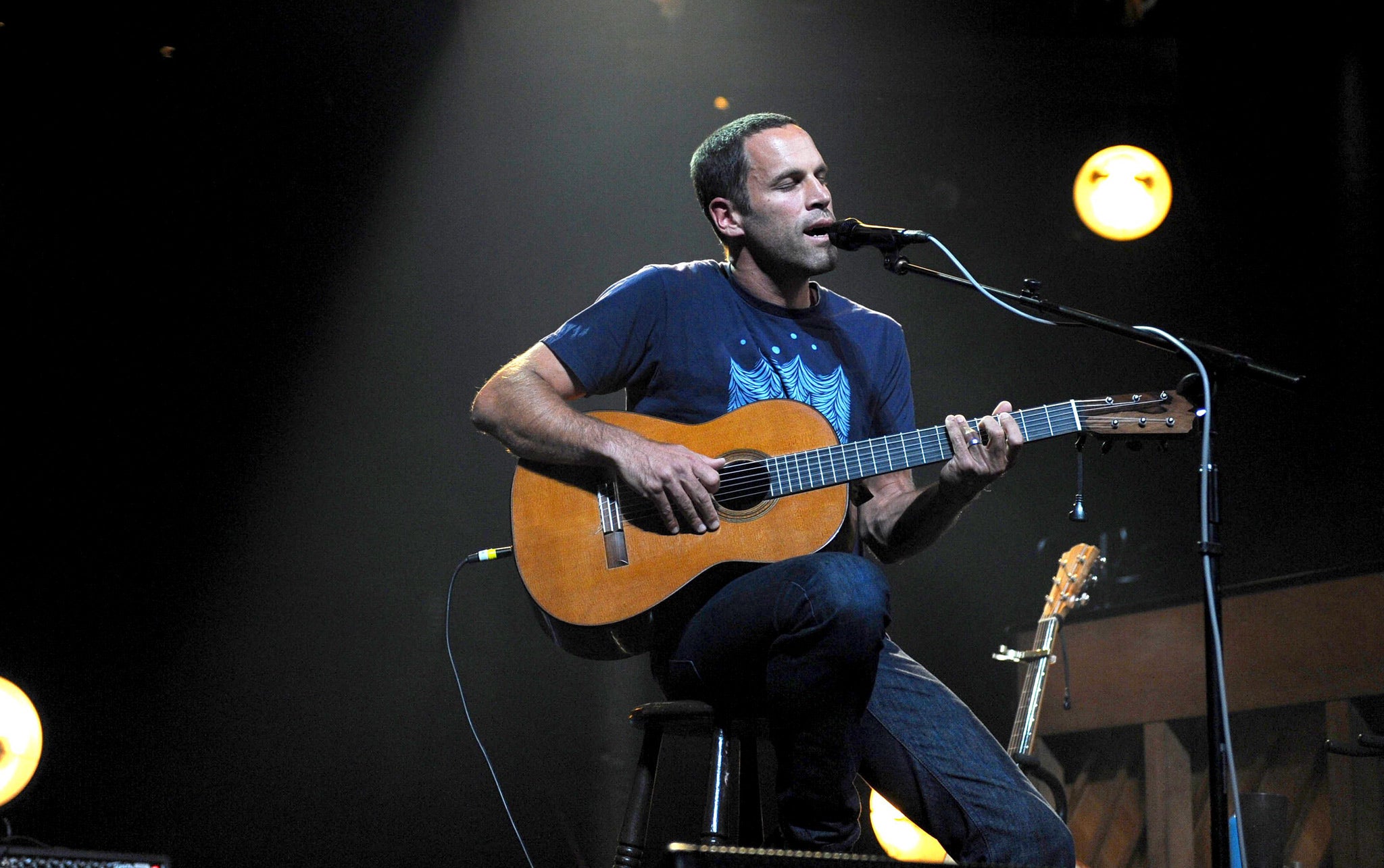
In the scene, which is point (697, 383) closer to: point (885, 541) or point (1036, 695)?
Answer: point (885, 541)

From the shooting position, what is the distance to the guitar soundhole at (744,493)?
2627 millimetres

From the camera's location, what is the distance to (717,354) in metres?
2.92

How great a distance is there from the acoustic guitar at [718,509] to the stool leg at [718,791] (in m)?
0.29

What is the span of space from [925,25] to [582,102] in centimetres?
181

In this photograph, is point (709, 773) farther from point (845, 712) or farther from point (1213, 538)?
point (1213, 538)

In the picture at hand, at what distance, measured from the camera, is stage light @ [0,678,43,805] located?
11.8 feet

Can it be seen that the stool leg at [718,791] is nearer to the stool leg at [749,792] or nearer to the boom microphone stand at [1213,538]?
the stool leg at [749,792]

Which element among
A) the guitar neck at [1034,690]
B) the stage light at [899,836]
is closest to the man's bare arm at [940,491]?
the guitar neck at [1034,690]

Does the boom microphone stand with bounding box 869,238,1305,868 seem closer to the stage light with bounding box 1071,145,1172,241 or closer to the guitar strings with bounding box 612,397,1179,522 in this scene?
the guitar strings with bounding box 612,397,1179,522

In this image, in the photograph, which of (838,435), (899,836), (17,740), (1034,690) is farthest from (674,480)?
(899,836)

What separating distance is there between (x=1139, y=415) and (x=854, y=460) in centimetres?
64

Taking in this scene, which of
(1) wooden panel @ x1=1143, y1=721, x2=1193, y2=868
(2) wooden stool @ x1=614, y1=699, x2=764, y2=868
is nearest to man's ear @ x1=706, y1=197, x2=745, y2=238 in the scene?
(2) wooden stool @ x1=614, y1=699, x2=764, y2=868

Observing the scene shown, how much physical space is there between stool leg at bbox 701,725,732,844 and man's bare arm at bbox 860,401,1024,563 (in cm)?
71

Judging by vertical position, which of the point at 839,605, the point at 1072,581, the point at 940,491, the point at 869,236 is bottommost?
the point at 1072,581
